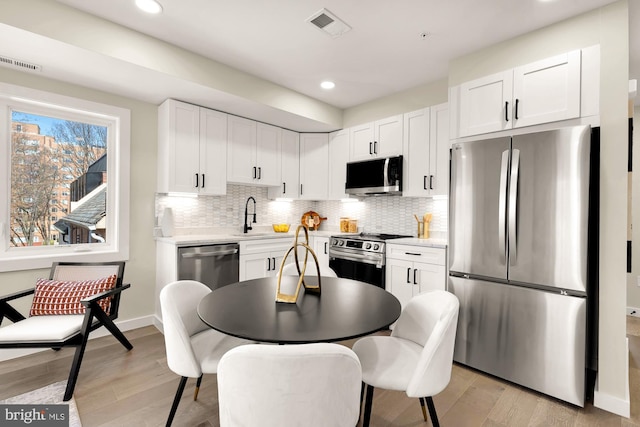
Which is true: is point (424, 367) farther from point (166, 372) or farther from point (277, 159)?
point (277, 159)

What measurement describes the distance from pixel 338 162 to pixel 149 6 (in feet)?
8.76

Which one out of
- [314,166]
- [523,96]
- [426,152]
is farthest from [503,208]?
[314,166]

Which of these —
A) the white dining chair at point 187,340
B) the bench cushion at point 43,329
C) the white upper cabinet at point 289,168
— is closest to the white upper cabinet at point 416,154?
the white upper cabinet at point 289,168

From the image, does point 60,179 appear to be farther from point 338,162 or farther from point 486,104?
point 486,104

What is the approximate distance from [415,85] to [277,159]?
1.95 m

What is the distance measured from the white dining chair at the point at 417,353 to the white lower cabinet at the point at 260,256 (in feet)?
6.79

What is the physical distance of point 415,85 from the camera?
11.6 ft

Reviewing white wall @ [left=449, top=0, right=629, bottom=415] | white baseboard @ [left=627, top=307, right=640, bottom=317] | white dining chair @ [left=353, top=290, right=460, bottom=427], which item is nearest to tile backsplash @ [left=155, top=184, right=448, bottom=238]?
white wall @ [left=449, top=0, right=629, bottom=415]

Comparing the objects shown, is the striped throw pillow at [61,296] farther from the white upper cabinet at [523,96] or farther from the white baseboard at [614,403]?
the white baseboard at [614,403]

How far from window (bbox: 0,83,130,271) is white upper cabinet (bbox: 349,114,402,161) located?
264 cm

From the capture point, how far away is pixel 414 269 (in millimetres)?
3100

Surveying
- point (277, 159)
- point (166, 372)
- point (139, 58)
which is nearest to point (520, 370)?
point (166, 372)

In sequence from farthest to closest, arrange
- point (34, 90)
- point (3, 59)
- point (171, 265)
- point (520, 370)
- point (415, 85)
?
point (415, 85) < point (171, 265) < point (34, 90) < point (3, 59) < point (520, 370)

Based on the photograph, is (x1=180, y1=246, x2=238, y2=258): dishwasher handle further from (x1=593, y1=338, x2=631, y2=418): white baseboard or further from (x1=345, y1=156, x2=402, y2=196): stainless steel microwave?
(x1=593, y1=338, x2=631, y2=418): white baseboard
